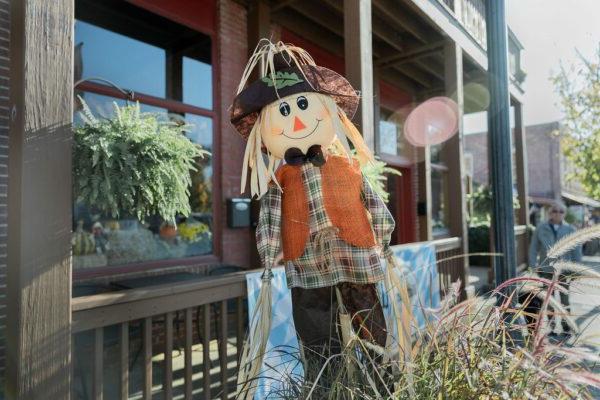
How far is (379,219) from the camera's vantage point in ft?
7.05

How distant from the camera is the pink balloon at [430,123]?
6.24 meters

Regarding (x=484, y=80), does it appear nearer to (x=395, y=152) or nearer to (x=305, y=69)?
(x=395, y=152)

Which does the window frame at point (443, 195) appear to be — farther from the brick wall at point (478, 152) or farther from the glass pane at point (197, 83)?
the brick wall at point (478, 152)

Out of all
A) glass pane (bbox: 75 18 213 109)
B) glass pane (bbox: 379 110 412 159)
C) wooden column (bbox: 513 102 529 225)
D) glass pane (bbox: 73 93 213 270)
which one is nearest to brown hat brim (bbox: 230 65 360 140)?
glass pane (bbox: 73 93 213 270)

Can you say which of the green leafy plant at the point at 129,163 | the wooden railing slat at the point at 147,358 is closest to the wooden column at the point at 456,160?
the green leafy plant at the point at 129,163

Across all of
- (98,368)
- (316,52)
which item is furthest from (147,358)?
(316,52)

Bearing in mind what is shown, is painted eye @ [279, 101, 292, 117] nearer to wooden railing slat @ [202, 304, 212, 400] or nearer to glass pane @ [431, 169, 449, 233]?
wooden railing slat @ [202, 304, 212, 400]

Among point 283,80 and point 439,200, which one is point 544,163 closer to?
point 439,200

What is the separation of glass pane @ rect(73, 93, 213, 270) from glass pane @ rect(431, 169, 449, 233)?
6.79m

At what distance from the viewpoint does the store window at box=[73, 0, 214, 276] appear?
386cm

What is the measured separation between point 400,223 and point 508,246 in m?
6.31

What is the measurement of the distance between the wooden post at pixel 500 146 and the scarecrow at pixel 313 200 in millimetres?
851

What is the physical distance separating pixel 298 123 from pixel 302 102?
114 millimetres

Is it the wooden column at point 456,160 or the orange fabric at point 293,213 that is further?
the wooden column at point 456,160
